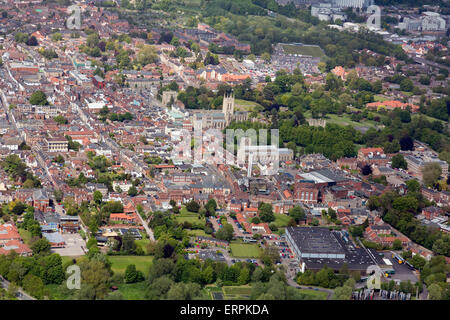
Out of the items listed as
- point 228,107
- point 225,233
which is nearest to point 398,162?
point 228,107

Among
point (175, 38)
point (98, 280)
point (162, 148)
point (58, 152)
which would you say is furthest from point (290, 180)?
point (175, 38)

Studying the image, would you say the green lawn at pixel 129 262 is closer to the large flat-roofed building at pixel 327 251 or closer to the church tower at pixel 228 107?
the large flat-roofed building at pixel 327 251

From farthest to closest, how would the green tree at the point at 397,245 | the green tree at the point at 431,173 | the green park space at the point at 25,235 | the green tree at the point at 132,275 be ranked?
the green tree at the point at 431,173
the green tree at the point at 397,245
the green park space at the point at 25,235
the green tree at the point at 132,275

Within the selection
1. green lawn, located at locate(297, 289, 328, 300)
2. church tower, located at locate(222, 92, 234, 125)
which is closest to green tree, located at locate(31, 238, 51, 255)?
green lawn, located at locate(297, 289, 328, 300)

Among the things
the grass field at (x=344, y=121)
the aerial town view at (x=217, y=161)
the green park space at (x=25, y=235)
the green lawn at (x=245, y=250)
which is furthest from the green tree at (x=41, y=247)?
A: the grass field at (x=344, y=121)

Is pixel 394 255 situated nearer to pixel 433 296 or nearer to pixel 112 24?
pixel 433 296

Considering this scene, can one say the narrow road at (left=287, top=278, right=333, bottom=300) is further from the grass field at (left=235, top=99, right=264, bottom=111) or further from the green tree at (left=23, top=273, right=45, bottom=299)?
the grass field at (left=235, top=99, right=264, bottom=111)

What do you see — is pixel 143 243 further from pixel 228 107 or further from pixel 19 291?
pixel 228 107
